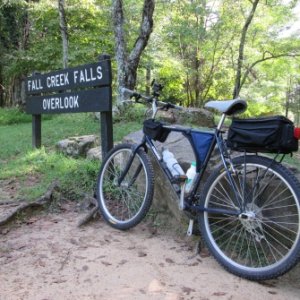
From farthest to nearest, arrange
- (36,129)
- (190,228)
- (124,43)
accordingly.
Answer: (124,43)
(36,129)
(190,228)

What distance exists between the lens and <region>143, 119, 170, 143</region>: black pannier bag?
142 inches

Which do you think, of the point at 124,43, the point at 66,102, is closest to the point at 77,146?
the point at 66,102

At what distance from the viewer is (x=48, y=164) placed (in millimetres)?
5633

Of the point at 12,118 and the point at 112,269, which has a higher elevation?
the point at 12,118

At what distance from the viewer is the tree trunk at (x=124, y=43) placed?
348 inches

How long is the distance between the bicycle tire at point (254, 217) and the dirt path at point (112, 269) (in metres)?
0.15

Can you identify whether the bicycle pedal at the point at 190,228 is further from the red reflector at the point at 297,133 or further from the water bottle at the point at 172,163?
the red reflector at the point at 297,133

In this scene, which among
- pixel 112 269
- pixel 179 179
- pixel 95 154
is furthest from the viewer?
pixel 95 154

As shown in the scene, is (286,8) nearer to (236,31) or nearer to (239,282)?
(236,31)

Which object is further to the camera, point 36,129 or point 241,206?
point 36,129

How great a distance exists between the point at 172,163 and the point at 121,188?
73 cm

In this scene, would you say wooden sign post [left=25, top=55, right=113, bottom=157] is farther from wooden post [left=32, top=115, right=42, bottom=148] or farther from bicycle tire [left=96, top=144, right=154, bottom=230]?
bicycle tire [left=96, top=144, right=154, bottom=230]

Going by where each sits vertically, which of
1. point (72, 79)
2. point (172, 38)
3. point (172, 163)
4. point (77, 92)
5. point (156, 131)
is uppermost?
point (172, 38)

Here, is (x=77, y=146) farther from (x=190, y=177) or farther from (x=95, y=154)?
(x=190, y=177)
